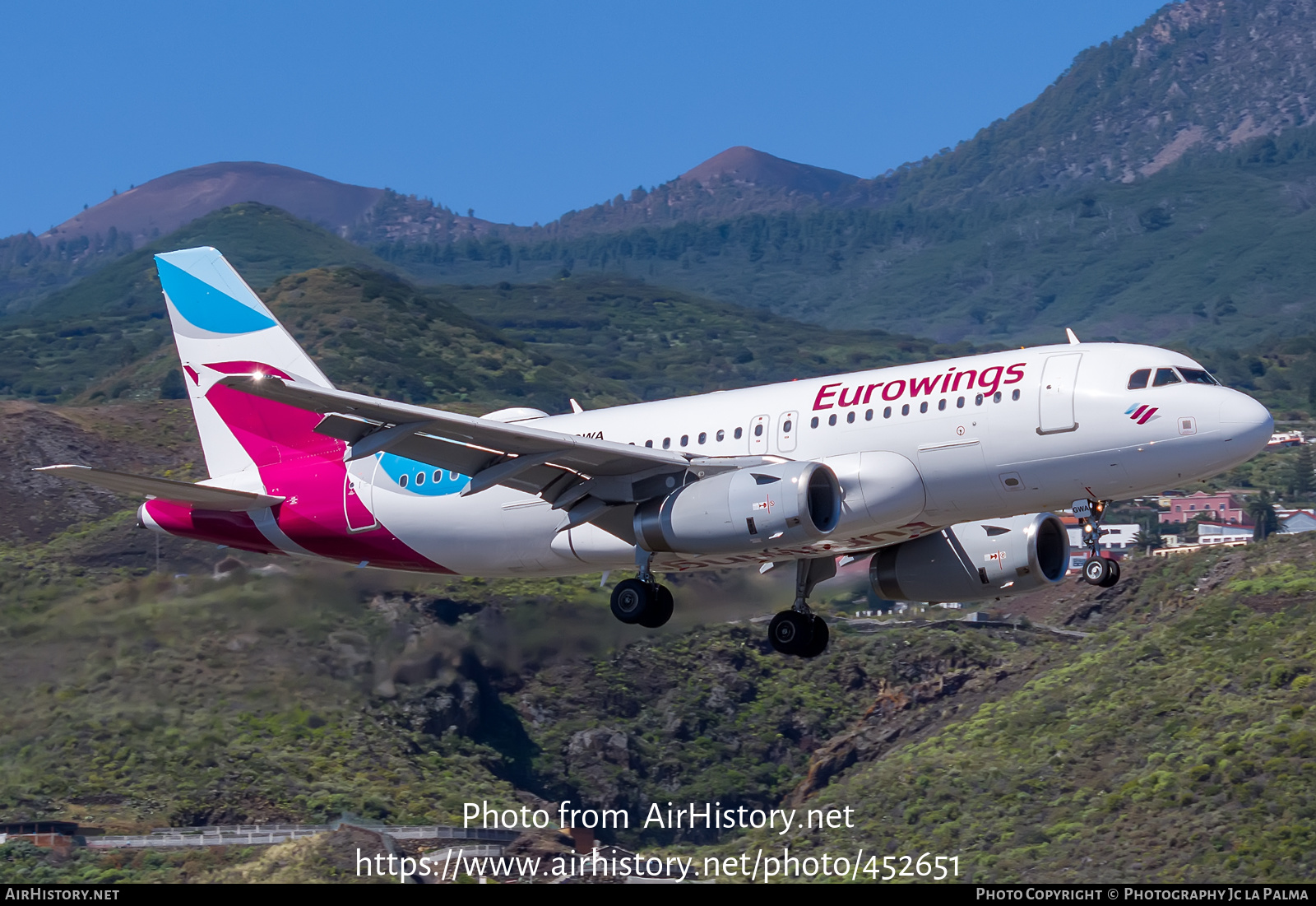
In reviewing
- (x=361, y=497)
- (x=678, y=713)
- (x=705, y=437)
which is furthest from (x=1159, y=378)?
(x=678, y=713)

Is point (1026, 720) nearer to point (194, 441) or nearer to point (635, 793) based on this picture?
point (635, 793)

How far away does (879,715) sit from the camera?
85.1 meters

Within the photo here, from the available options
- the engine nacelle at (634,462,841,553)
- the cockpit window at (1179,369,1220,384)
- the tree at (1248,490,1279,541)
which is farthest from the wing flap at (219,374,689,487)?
the tree at (1248,490,1279,541)

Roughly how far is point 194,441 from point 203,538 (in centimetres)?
9805

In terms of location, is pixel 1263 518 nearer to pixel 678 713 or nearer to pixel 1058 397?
pixel 678 713

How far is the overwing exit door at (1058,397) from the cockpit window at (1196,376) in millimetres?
2111

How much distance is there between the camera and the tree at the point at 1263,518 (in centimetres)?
13488

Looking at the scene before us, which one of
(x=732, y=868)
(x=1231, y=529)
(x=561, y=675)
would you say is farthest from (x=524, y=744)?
(x=1231, y=529)

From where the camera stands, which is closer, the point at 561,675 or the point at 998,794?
the point at 998,794

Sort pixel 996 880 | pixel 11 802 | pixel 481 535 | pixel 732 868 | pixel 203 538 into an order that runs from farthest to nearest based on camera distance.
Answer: pixel 732 868 < pixel 996 880 < pixel 11 802 < pixel 203 538 < pixel 481 535

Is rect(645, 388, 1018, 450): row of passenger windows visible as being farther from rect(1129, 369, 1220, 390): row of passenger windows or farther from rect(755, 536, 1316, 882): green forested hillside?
rect(755, 536, 1316, 882): green forested hillside

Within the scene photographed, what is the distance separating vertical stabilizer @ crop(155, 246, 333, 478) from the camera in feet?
156

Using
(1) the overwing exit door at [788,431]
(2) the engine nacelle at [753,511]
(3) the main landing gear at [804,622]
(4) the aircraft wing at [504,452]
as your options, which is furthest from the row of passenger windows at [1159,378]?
(3) the main landing gear at [804,622]

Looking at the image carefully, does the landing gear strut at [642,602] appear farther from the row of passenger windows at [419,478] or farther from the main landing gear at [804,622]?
the row of passenger windows at [419,478]
